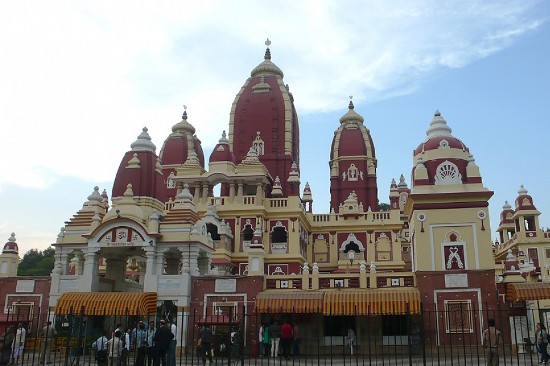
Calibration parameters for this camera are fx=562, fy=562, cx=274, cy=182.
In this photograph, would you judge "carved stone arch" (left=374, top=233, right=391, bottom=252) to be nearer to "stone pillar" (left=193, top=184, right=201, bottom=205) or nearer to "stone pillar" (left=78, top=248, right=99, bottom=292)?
"stone pillar" (left=193, top=184, right=201, bottom=205)

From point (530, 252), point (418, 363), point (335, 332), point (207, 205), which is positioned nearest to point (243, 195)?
point (207, 205)

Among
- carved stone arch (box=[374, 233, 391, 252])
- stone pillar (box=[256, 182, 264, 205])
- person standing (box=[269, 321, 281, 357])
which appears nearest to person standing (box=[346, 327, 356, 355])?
person standing (box=[269, 321, 281, 357])

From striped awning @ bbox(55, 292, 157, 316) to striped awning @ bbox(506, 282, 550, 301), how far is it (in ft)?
45.0

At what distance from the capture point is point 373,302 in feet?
68.5

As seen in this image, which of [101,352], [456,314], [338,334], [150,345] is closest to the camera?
[101,352]

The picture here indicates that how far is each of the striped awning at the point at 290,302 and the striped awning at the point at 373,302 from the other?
0.35m

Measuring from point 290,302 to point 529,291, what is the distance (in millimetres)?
8747

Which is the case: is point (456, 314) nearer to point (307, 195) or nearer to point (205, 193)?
point (205, 193)

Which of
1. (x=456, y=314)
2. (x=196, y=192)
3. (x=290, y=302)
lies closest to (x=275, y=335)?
(x=290, y=302)

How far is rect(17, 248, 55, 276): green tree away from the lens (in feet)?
241

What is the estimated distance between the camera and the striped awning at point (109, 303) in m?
21.6

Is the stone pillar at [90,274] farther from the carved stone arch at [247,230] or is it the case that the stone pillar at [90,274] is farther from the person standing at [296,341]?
the carved stone arch at [247,230]

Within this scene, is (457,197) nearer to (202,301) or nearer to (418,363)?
(418,363)

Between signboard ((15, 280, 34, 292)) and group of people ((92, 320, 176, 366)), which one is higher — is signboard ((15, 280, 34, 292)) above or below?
above
